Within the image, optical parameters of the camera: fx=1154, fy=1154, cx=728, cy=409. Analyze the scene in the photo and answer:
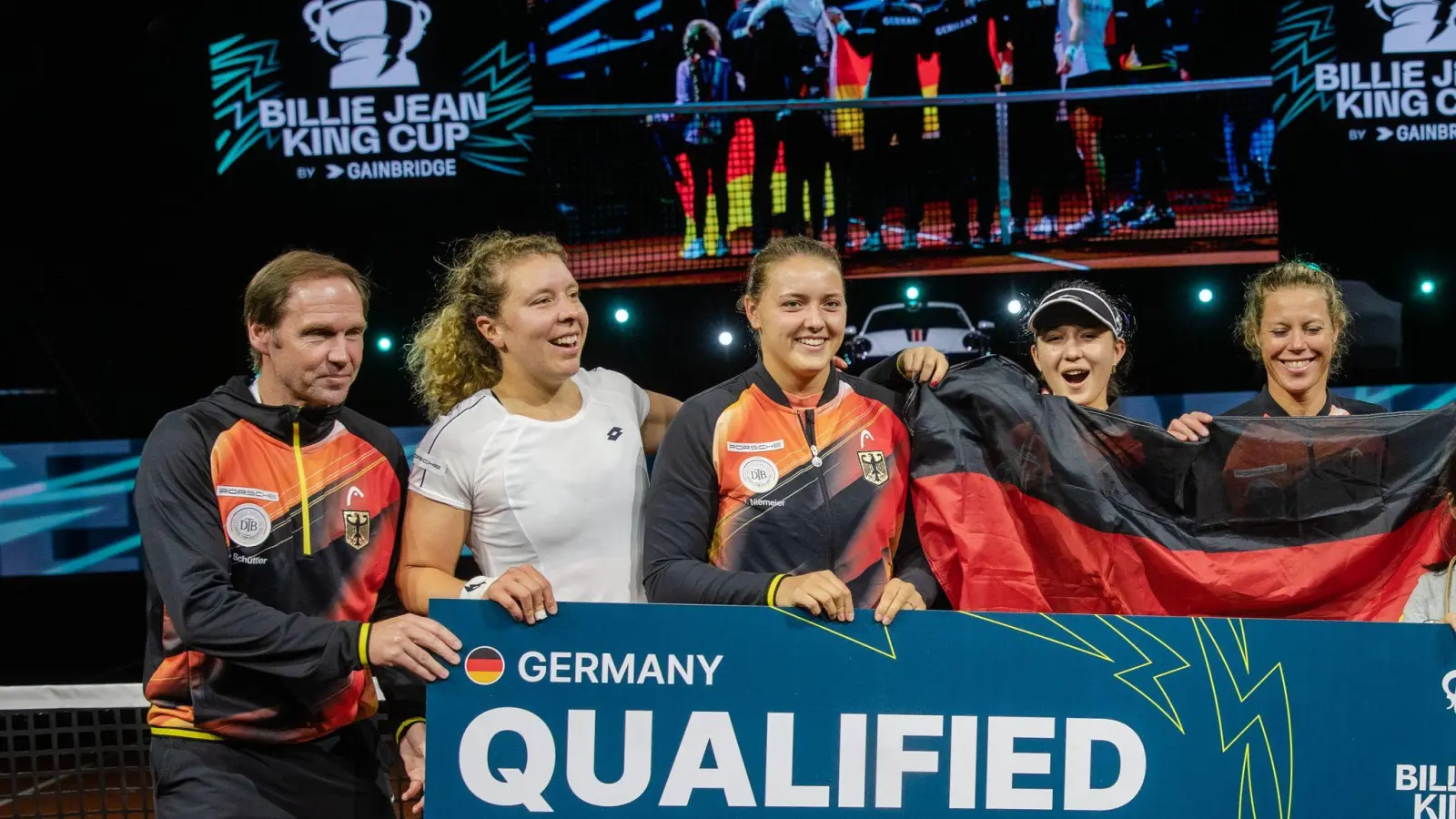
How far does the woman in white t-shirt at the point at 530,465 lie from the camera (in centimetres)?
265

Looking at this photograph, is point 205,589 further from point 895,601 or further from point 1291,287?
point 1291,287

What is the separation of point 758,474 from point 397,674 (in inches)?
36.8

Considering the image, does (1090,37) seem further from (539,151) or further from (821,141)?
(539,151)

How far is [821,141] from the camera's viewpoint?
645 centimetres

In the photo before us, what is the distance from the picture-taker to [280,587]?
2.46 m

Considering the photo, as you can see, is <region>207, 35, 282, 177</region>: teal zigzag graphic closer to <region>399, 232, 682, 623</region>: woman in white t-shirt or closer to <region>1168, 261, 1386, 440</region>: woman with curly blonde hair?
<region>399, 232, 682, 623</region>: woman in white t-shirt

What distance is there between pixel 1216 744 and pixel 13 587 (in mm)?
6298

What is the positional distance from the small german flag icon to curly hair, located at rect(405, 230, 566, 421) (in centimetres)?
78

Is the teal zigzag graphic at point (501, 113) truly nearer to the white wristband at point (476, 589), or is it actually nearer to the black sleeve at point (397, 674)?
the black sleeve at point (397, 674)

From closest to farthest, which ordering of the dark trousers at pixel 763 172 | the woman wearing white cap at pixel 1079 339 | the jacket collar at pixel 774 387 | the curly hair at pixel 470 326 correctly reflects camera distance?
the jacket collar at pixel 774 387 → the curly hair at pixel 470 326 → the woman wearing white cap at pixel 1079 339 → the dark trousers at pixel 763 172

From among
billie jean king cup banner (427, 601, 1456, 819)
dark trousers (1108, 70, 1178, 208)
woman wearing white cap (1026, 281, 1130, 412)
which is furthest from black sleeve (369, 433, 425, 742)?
dark trousers (1108, 70, 1178, 208)

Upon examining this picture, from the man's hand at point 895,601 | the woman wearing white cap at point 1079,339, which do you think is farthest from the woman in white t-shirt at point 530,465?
the woman wearing white cap at point 1079,339

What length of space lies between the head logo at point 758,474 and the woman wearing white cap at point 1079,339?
33.9 inches

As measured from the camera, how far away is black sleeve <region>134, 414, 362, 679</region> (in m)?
2.24
